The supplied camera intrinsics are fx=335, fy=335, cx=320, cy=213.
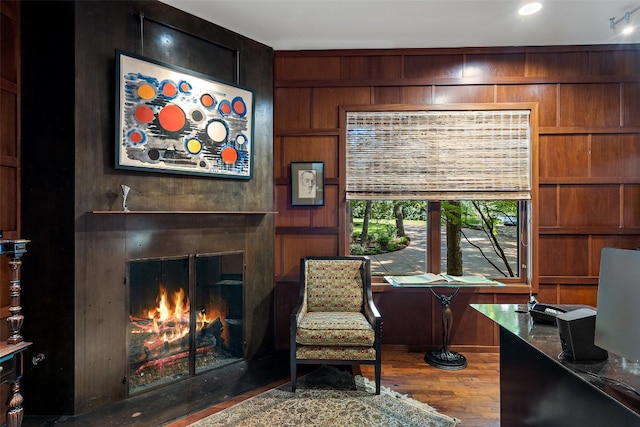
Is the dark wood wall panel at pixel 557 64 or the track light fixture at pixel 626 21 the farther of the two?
the dark wood wall panel at pixel 557 64

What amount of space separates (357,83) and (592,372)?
2.81 metres

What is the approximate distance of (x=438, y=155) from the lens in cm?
321

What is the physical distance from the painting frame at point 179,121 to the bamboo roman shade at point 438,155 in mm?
1044

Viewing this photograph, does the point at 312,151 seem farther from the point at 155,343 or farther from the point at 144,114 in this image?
the point at 155,343

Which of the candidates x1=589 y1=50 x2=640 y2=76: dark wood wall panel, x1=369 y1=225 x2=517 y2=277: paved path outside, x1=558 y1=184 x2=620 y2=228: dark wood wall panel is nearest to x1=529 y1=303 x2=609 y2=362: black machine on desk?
x1=369 y1=225 x2=517 y2=277: paved path outside

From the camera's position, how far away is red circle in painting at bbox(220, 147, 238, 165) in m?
2.84

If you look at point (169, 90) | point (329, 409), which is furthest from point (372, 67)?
point (329, 409)

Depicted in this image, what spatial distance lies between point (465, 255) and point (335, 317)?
5.16 feet

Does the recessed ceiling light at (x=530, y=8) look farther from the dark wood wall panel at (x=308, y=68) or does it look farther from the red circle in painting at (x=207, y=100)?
the red circle in painting at (x=207, y=100)

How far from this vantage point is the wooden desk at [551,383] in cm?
111

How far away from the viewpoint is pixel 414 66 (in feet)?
10.6

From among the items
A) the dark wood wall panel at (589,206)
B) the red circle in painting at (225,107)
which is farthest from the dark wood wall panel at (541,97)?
the red circle in painting at (225,107)

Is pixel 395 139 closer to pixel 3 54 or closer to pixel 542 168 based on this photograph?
pixel 542 168

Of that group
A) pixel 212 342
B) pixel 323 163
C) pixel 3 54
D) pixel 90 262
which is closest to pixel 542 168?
pixel 323 163
